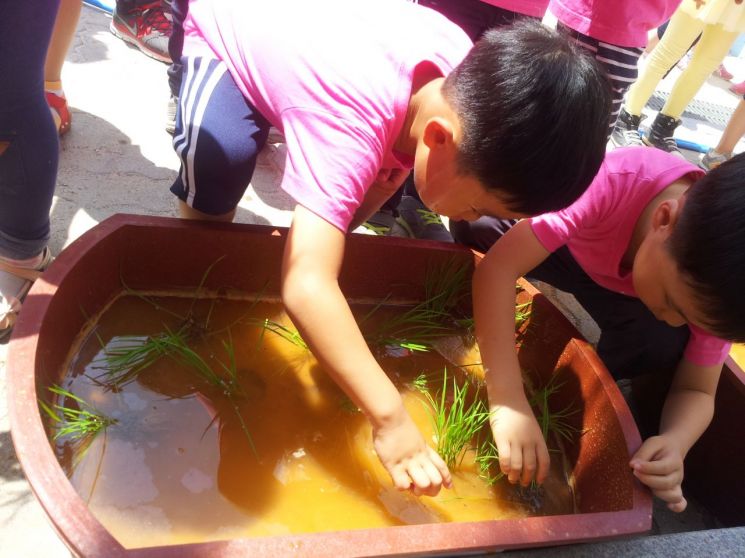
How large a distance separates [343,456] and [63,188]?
1152 millimetres

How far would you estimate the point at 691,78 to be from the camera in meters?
3.19

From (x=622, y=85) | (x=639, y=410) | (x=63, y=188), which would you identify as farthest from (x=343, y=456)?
(x=622, y=85)

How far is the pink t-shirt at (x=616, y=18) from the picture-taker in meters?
1.76

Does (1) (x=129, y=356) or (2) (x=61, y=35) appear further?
(2) (x=61, y=35)

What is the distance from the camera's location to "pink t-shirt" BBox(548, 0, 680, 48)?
176cm

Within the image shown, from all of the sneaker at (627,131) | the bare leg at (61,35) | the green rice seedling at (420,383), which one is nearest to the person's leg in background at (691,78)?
the sneaker at (627,131)

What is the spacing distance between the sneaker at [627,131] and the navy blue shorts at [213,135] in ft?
7.45

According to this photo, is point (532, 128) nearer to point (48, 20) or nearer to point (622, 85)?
point (48, 20)

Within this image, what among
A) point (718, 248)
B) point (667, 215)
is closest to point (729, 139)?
point (667, 215)

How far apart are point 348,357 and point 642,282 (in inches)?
24.4

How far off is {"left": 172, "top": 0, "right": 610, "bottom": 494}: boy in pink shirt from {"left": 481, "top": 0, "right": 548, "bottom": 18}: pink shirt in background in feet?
1.38

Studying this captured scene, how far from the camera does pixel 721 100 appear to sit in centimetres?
462

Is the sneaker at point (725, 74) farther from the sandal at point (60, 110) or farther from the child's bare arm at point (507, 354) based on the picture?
the sandal at point (60, 110)

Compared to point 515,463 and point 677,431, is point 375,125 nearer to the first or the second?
point 515,463
